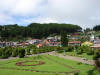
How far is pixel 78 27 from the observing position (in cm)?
12650

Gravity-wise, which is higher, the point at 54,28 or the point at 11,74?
the point at 54,28

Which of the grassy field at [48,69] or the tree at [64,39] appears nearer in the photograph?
the grassy field at [48,69]

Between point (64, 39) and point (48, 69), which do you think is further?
point (64, 39)

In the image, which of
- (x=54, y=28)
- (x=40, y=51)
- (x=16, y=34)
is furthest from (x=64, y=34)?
(x=54, y=28)

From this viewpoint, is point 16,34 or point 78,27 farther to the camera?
point 78,27

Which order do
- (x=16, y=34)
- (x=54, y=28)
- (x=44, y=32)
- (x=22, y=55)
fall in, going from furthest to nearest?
1. (x=54, y=28)
2. (x=44, y=32)
3. (x=16, y=34)
4. (x=22, y=55)

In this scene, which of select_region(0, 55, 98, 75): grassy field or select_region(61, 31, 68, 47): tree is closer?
select_region(0, 55, 98, 75): grassy field

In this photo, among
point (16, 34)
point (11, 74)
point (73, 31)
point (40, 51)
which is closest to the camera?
point (11, 74)

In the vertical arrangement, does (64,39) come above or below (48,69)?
above

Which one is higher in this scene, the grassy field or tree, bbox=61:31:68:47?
tree, bbox=61:31:68:47

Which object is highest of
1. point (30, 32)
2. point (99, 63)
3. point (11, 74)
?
point (30, 32)

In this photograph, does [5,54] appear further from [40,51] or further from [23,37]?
[23,37]

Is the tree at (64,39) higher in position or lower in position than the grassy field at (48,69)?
higher

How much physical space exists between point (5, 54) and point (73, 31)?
97.0 m
